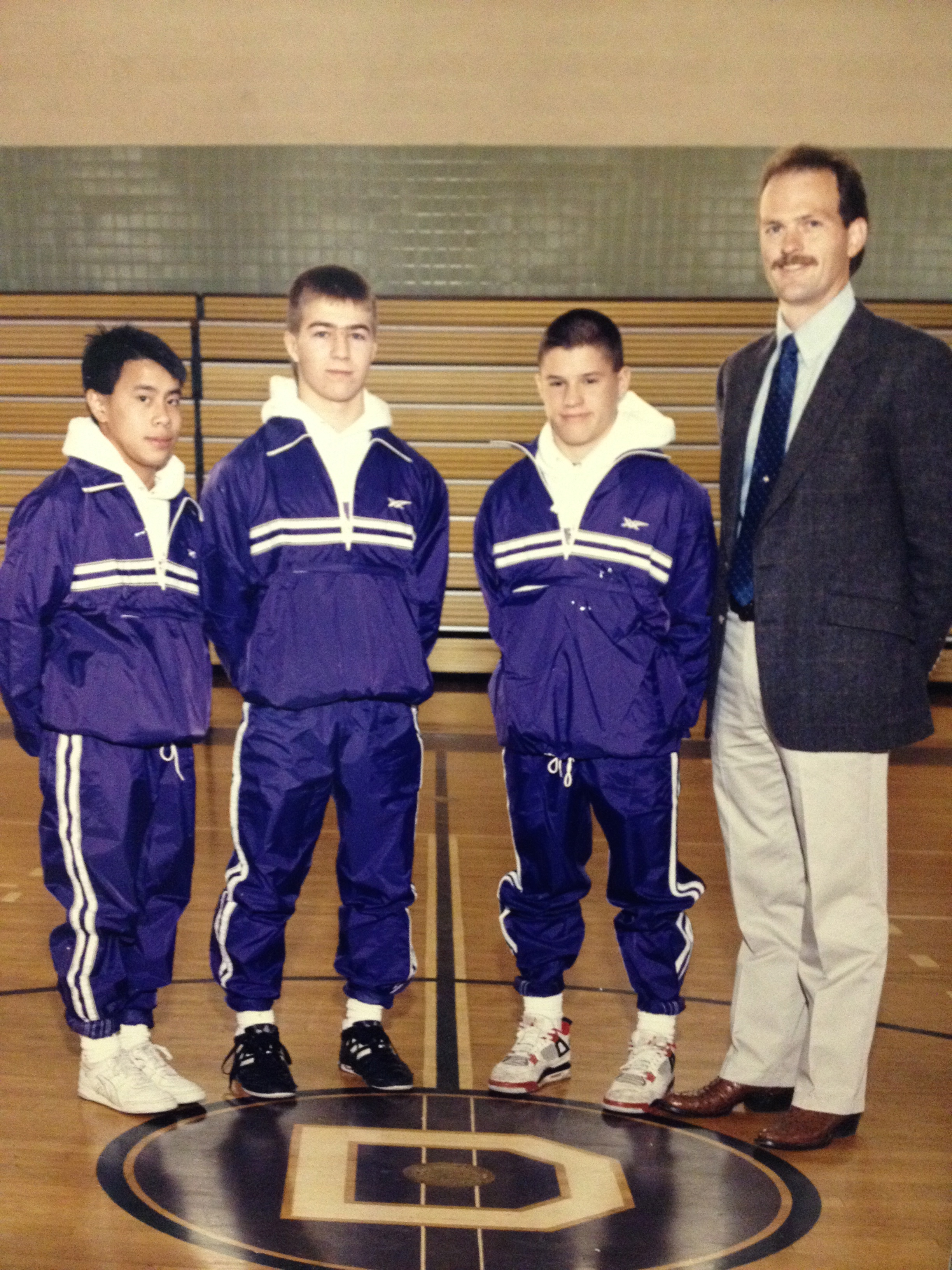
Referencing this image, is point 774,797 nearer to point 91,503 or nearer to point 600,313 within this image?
Result: point 600,313

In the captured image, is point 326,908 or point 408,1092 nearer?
point 408,1092

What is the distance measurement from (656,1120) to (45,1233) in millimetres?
1059

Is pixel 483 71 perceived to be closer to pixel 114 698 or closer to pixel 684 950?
pixel 114 698

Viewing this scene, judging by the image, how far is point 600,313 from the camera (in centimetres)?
262

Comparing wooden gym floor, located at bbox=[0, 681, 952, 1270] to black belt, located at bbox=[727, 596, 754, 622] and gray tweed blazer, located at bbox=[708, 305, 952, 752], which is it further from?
black belt, located at bbox=[727, 596, 754, 622]

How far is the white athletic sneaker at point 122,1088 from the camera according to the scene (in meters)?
2.45

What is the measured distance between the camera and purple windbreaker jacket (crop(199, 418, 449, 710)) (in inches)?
101

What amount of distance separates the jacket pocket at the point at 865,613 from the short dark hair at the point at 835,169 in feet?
1.85

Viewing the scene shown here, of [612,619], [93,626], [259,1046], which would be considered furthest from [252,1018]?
[612,619]

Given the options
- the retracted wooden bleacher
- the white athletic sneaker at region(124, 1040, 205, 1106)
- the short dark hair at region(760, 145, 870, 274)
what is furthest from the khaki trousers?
the retracted wooden bleacher

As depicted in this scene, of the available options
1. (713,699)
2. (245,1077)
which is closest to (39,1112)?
(245,1077)

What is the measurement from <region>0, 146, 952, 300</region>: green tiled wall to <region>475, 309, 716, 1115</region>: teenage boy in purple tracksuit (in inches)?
Result: 230

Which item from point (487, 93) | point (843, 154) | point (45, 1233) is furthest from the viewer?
point (487, 93)

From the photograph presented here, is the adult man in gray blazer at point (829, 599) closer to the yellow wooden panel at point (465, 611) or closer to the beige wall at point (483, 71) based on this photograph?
the yellow wooden panel at point (465, 611)
